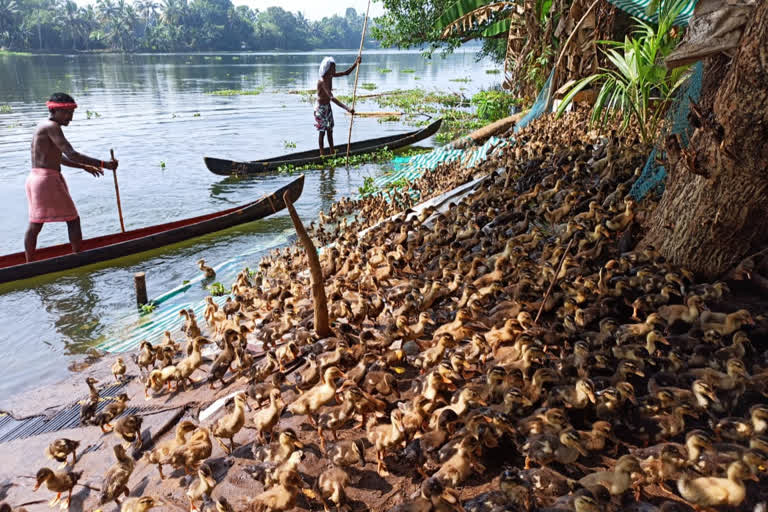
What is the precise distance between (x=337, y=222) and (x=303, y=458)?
8841 millimetres

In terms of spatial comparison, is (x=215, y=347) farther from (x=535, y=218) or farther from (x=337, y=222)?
(x=337, y=222)

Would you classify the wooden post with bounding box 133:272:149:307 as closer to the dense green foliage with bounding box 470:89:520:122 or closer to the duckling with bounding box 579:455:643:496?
the duckling with bounding box 579:455:643:496

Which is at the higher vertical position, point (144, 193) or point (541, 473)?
point (541, 473)

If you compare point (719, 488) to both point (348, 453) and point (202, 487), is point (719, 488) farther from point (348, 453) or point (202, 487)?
point (202, 487)

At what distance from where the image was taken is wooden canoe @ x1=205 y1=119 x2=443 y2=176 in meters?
18.1

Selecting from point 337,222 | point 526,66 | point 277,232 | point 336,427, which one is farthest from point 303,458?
point 526,66

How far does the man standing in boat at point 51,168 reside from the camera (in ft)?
31.6

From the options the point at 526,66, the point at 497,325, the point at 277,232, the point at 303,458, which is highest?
the point at 526,66

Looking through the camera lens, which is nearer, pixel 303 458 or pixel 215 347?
pixel 303 458

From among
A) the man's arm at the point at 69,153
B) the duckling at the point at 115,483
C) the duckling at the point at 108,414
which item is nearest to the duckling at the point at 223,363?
the duckling at the point at 108,414

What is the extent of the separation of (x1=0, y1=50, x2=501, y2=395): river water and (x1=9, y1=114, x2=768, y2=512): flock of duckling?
3069 millimetres

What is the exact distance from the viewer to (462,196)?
10344mm

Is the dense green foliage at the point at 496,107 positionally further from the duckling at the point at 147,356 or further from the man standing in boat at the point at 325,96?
the duckling at the point at 147,356

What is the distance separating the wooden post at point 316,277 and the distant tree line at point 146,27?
94.2 meters
